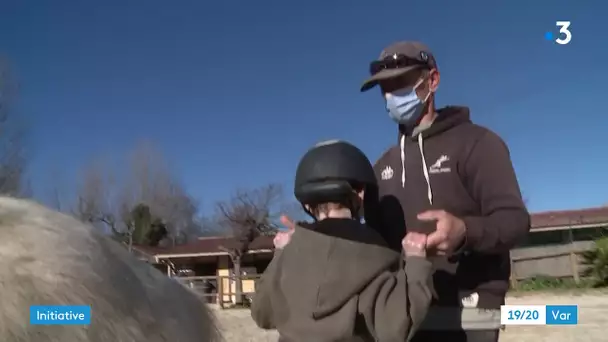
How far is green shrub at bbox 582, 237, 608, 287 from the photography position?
19000mm

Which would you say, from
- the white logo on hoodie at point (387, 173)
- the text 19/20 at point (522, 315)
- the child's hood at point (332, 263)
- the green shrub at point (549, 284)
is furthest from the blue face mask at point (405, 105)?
the green shrub at point (549, 284)

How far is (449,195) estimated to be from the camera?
2.03 metres

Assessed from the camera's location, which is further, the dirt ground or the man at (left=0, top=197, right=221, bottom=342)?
the dirt ground

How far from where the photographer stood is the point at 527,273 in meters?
22.2

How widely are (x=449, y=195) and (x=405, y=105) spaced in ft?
1.16

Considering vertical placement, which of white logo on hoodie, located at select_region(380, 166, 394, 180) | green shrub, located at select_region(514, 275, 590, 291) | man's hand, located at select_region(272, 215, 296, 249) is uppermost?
white logo on hoodie, located at select_region(380, 166, 394, 180)

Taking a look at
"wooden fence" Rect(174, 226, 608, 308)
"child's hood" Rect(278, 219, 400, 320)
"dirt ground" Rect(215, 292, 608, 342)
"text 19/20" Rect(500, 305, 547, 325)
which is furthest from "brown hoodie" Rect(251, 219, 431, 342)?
"wooden fence" Rect(174, 226, 608, 308)

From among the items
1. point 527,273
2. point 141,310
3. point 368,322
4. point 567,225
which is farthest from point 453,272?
point 567,225

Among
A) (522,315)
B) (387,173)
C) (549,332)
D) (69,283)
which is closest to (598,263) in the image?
(549,332)

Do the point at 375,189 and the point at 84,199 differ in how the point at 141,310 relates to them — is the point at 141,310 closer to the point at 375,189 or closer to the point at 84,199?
the point at 375,189

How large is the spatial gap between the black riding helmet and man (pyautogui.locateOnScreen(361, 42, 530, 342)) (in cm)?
22

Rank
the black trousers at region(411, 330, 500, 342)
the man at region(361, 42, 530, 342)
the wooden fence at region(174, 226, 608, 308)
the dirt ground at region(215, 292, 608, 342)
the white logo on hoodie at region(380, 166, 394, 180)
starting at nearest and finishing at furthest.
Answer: the man at region(361, 42, 530, 342), the black trousers at region(411, 330, 500, 342), the white logo on hoodie at region(380, 166, 394, 180), the dirt ground at region(215, 292, 608, 342), the wooden fence at region(174, 226, 608, 308)

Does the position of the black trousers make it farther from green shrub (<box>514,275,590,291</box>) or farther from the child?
green shrub (<box>514,275,590,291</box>)

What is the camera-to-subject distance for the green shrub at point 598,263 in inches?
748
